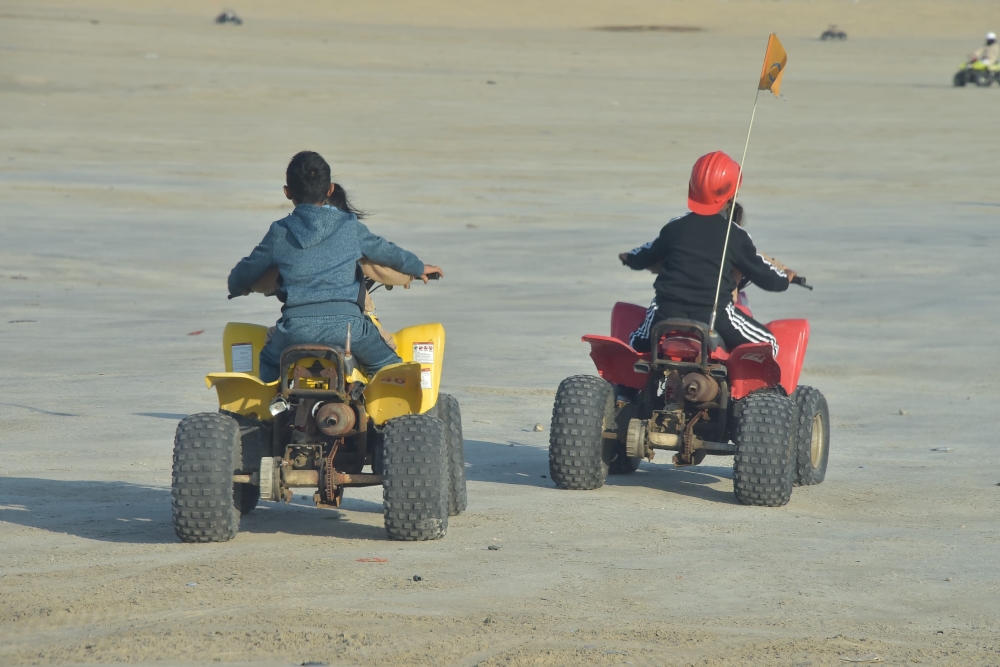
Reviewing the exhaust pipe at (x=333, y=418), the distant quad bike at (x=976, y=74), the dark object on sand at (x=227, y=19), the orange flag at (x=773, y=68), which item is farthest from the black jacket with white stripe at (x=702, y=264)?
the dark object on sand at (x=227, y=19)

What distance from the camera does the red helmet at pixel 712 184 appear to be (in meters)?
8.30

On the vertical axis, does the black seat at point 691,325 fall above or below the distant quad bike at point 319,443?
above

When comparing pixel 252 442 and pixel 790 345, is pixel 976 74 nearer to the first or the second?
pixel 790 345

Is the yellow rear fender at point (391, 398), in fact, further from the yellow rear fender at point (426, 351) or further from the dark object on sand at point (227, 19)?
the dark object on sand at point (227, 19)

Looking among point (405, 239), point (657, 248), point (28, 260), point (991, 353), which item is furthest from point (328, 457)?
point (405, 239)

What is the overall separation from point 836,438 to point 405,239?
1009 centimetres

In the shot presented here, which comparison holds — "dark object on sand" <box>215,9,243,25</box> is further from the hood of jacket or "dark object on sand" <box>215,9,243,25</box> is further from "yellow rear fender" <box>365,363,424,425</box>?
"yellow rear fender" <box>365,363,424,425</box>

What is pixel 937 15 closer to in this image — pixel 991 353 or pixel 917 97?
pixel 917 97

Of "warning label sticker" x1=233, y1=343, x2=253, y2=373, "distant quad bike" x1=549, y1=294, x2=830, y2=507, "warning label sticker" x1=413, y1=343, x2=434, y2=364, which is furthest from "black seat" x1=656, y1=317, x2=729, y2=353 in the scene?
"warning label sticker" x1=233, y1=343, x2=253, y2=373

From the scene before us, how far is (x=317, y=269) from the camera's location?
7008mm

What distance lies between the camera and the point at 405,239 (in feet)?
63.8

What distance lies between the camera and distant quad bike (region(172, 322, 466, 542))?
6.81m

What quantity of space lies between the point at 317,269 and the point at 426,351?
2.22 ft

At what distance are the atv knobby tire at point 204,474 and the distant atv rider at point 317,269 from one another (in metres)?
0.39
